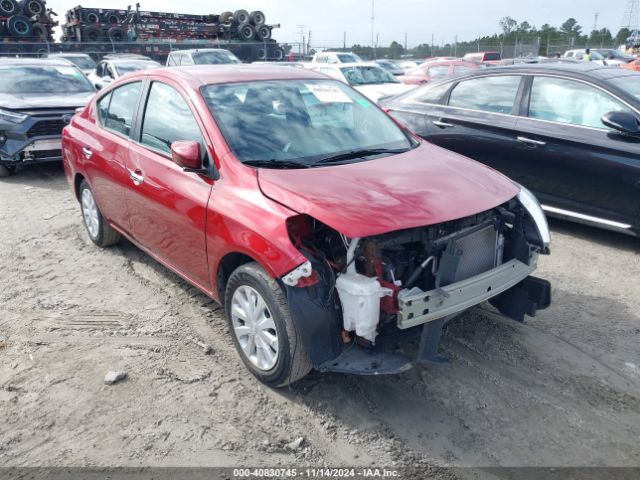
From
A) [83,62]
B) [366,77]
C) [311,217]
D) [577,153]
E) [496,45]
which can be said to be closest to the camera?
[311,217]

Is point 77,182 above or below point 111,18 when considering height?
below

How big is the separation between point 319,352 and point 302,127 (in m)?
1.64

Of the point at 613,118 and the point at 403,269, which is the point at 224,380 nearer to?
the point at 403,269

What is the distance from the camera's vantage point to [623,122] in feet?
16.1

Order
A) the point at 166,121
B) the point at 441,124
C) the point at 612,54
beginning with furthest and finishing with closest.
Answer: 1. the point at 612,54
2. the point at 441,124
3. the point at 166,121

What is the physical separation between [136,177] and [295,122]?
1282 millimetres

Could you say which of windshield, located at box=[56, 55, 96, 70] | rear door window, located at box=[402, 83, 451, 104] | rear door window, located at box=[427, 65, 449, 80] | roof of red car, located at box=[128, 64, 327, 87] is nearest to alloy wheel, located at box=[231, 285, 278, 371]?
roof of red car, located at box=[128, 64, 327, 87]

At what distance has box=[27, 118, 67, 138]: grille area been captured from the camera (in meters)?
7.98

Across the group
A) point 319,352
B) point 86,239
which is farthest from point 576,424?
point 86,239

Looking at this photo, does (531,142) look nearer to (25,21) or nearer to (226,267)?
(226,267)

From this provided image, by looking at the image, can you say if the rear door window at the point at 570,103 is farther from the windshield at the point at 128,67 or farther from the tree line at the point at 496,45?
the tree line at the point at 496,45

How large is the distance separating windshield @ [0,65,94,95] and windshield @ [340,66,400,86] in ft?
21.1

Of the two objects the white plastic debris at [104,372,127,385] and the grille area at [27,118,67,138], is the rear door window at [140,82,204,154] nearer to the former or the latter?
the white plastic debris at [104,372,127,385]

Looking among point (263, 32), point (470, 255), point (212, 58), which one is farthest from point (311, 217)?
point (263, 32)
